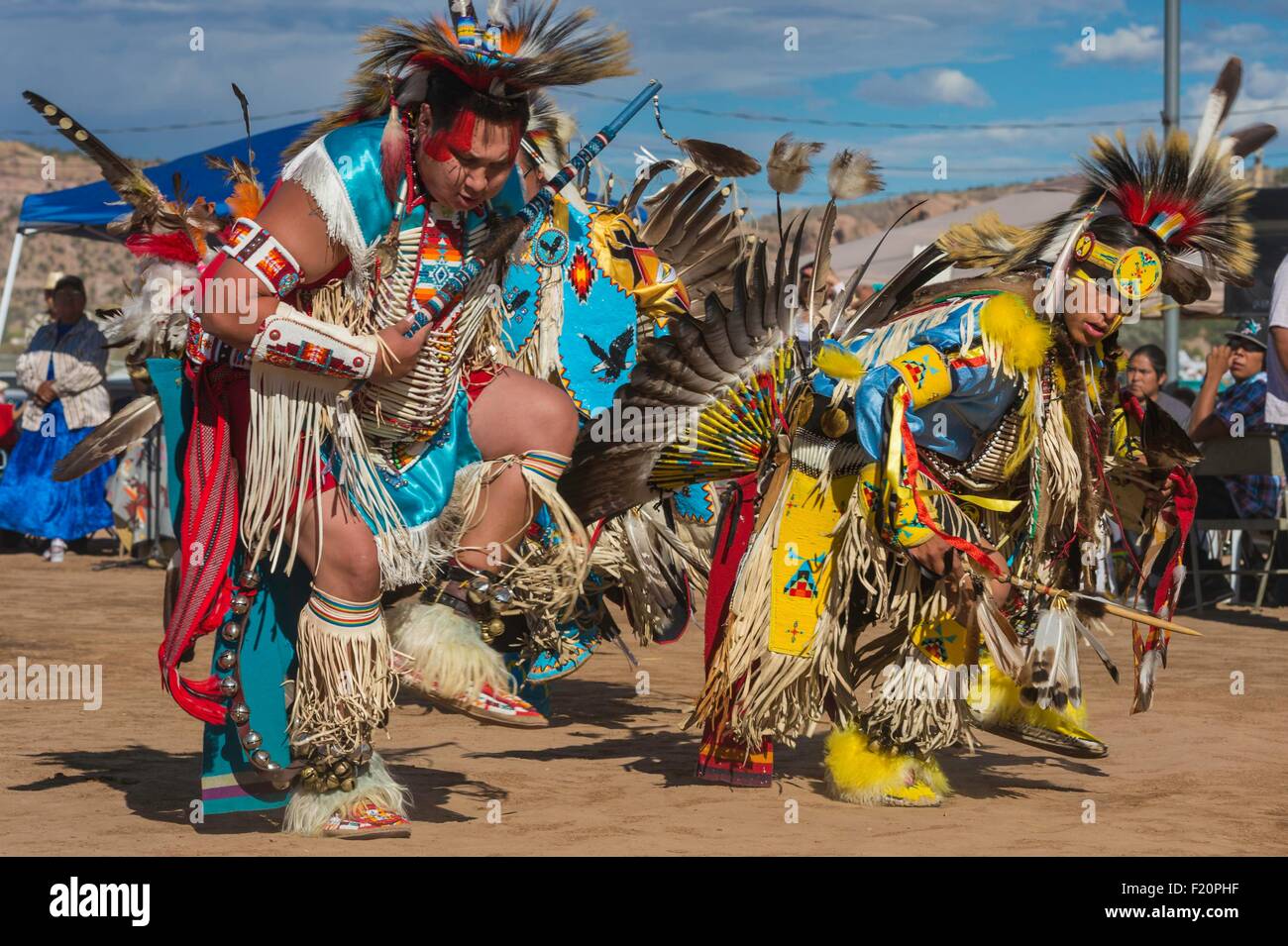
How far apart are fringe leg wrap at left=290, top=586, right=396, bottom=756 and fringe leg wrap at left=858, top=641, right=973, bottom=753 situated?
137 cm

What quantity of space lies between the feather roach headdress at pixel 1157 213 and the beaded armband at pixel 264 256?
1942 mm

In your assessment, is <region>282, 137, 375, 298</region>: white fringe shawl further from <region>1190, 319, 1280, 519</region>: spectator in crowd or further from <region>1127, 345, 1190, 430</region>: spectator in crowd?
<region>1127, 345, 1190, 430</region>: spectator in crowd

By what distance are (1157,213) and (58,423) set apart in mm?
9343

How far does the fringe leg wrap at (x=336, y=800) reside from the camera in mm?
3803

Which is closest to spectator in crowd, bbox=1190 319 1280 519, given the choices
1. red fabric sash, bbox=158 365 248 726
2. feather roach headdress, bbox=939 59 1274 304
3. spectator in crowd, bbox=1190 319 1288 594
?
spectator in crowd, bbox=1190 319 1288 594

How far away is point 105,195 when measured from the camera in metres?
12.8

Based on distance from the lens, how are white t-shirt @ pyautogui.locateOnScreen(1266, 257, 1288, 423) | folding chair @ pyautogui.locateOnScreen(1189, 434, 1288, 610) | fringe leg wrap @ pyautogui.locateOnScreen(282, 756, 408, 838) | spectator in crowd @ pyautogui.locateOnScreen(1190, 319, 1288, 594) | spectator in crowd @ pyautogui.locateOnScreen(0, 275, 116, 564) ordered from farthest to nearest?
spectator in crowd @ pyautogui.locateOnScreen(0, 275, 116, 564)
spectator in crowd @ pyautogui.locateOnScreen(1190, 319, 1288, 594)
folding chair @ pyautogui.locateOnScreen(1189, 434, 1288, 610)
white t-shirt @ pyautogui.locateOnScreen(1266, 257, 1288, 423)
fringe leg wrap @ pyautogui.locateOnScreen(282, 756, 408, 838)

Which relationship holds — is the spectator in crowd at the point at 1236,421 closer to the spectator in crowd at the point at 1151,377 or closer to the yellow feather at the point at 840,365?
the spectator in crowd at the point at 1151,377

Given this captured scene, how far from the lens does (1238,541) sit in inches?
398

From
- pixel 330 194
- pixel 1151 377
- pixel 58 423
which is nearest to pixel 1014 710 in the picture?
pixel 330 194

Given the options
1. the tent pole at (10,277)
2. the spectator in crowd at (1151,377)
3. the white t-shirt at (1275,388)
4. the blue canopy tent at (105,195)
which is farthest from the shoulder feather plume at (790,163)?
the tent pole at (10,277)

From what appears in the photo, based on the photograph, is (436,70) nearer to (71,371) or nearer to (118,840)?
(118,840)

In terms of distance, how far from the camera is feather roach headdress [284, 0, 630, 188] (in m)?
3.64

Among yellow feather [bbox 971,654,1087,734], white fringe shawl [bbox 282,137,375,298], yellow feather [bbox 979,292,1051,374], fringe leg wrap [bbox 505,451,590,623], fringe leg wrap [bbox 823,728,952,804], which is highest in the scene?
white fringe shawl [bbox 282,137,375,298]
